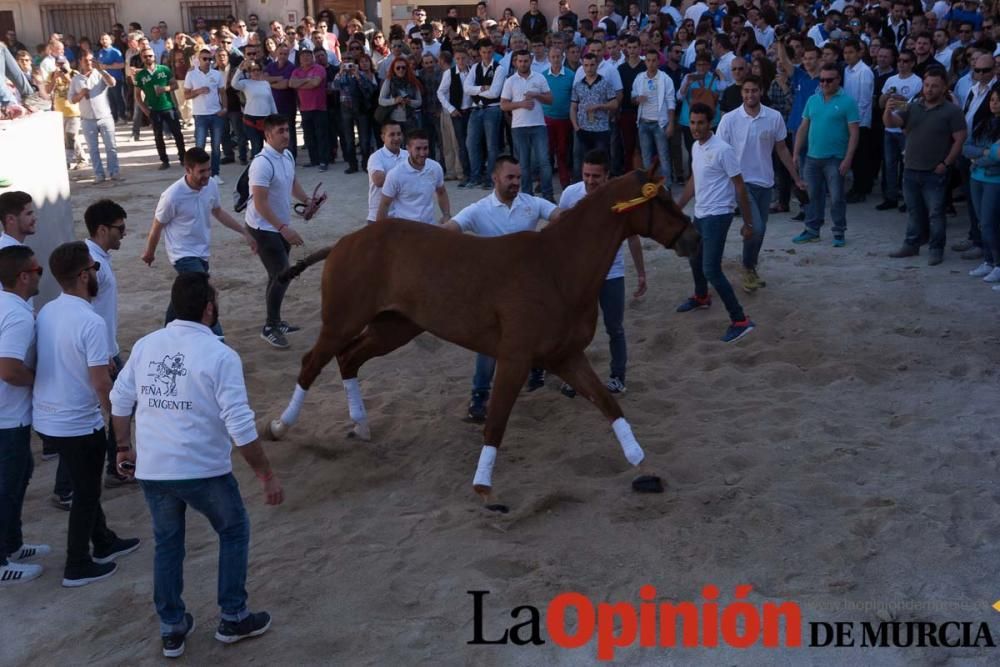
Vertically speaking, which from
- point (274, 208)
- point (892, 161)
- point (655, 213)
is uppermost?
point (655, 213)

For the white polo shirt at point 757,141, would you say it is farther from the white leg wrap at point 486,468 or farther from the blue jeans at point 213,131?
the blue jeans at point 213,131

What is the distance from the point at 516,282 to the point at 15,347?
2.94 meters

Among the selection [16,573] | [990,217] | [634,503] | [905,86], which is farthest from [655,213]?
[905,86]

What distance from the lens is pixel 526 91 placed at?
1445 cm

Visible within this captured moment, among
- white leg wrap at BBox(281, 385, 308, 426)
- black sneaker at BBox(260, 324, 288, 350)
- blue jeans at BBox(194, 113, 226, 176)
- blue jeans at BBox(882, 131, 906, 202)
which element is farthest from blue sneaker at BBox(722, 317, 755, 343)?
blue jeans at BBox(194, 113, 226, 176)

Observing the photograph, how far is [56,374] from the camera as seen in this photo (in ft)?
18.7

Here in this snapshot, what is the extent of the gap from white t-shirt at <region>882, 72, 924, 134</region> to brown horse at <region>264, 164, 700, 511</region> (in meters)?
6.94

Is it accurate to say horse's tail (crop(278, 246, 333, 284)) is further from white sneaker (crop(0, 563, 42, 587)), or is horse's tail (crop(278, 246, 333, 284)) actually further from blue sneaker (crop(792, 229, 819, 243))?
blue sneaker (crop(792, 229, 819, 243))

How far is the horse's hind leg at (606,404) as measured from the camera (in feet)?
21.5

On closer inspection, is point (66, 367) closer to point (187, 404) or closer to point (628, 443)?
point (187, 404)

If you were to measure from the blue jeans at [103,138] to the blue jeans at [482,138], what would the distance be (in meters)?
6.52

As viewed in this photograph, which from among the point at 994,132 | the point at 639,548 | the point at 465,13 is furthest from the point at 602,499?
the point at 465,13

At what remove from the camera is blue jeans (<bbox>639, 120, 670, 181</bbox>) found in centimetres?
1445

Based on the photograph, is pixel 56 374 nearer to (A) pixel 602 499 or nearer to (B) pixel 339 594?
(B) pixel 339 594
